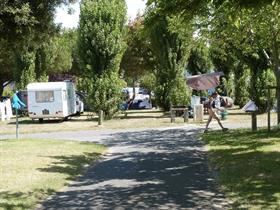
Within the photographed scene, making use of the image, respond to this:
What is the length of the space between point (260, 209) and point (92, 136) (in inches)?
604

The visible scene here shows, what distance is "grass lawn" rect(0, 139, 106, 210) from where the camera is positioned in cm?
969

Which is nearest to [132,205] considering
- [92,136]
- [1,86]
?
[92,136]

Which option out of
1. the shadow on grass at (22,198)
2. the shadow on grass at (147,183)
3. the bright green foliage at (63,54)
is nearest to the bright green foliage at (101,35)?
the shadow on grass at (147,183)

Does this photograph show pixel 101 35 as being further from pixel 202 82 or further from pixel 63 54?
pixel 63 54

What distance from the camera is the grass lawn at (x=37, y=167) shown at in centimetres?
969

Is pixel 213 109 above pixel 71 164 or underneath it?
above

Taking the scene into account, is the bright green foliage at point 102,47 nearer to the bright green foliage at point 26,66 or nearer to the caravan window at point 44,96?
the caravan window at point 44,96

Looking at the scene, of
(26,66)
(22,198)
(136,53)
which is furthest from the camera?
(136,53)

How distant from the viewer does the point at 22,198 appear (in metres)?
9.41

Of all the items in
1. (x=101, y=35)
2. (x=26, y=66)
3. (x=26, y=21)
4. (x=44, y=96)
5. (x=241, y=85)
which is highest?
(x=101, y=35)

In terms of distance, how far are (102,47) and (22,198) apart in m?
23.3

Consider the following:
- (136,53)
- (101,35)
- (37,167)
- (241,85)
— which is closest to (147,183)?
(37,167)

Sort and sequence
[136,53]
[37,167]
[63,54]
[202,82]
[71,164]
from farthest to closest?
1. [63,54]
2. [136,53]
3. [202,82]
4. [71,164]
5. [37,167]

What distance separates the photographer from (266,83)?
3075 centimetres
